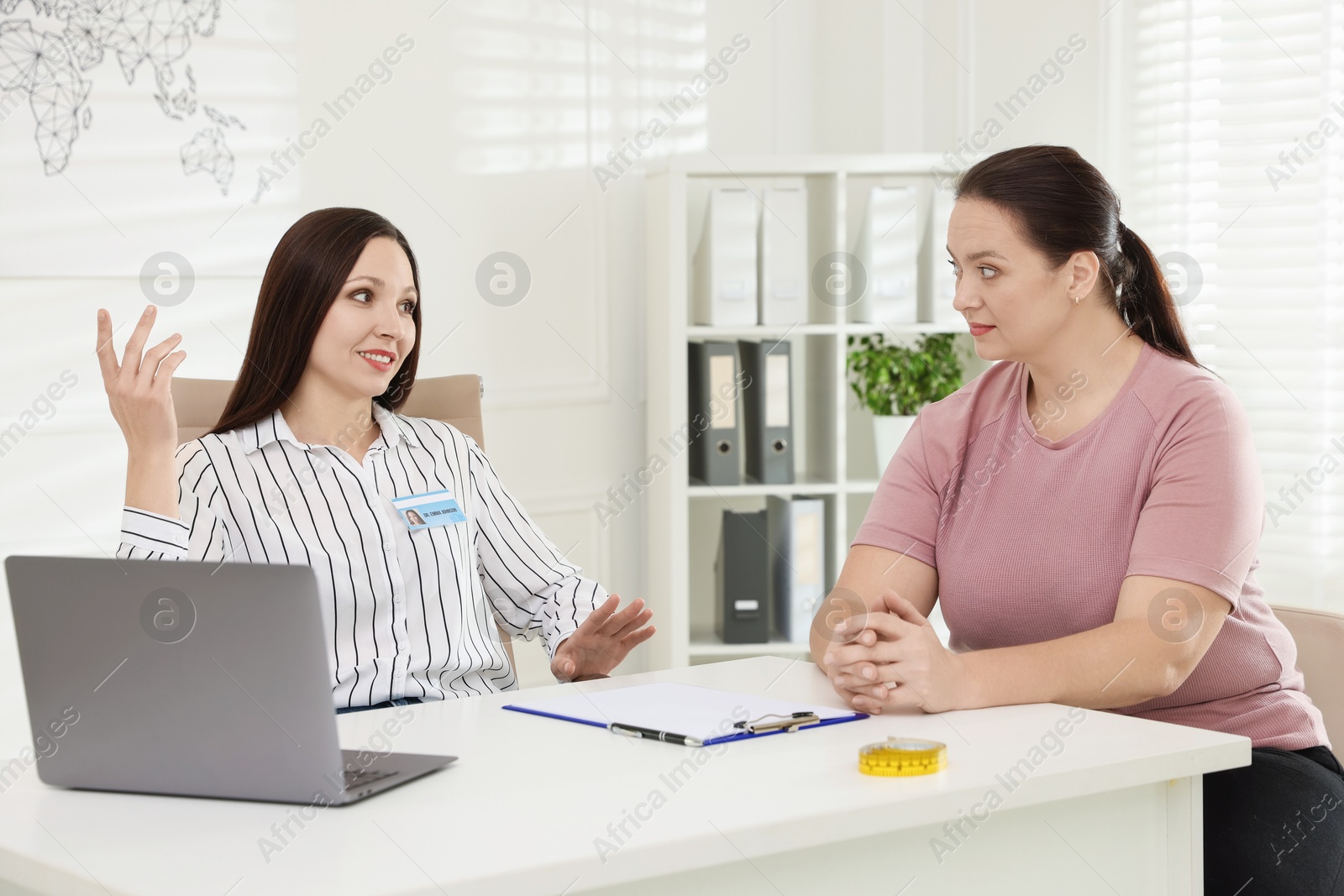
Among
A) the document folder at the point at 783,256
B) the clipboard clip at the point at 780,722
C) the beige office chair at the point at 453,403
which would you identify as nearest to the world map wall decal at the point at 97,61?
the beige office chair at the point at 453,403

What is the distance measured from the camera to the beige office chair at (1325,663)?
66.3 inches

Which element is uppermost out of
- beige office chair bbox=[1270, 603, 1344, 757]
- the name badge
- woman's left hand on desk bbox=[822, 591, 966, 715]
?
the name badge

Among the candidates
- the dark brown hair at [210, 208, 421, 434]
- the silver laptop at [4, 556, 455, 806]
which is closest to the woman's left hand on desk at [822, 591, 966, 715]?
the silver laptop at [4, 556, 455, 806]

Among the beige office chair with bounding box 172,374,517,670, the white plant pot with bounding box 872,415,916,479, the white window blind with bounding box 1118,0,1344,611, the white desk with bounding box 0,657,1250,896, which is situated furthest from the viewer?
the white plant pot with bounding box 872,415,916,479

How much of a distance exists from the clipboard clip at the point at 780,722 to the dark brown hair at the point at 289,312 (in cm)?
102

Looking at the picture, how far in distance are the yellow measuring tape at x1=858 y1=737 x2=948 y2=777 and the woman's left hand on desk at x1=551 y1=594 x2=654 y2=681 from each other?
0.64 m

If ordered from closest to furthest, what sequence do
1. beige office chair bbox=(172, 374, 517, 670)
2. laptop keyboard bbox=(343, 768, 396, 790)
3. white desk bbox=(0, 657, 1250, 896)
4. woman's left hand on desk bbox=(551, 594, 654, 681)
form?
white desk bbox=(0, 657, 1250, 896)
laptop keyboard bbox=(343, 768, 396, 790)
woman's left hand on desk bbox=(551, 594, 654, 681)
beige office chair bbox=(172, 374, 517, 670)

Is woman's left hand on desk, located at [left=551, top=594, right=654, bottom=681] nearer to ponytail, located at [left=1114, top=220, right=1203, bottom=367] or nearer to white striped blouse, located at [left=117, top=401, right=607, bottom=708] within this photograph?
white striped blouse, located at [left=117, top=401, right=607, bottom=708]

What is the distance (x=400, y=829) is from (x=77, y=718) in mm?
342

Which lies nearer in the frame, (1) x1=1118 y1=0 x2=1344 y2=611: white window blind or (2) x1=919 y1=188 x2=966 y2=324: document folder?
(1) x1=1118 y1=0 x2=1344 y2=611: white window blind

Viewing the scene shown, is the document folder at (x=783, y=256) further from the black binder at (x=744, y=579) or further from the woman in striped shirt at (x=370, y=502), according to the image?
the woman in striped shirt at (x=370, y=502)

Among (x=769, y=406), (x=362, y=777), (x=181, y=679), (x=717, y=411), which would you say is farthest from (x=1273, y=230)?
(x=181, y=679)

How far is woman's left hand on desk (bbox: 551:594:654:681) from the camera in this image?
1809 millimetres

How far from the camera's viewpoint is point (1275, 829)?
1460mm
